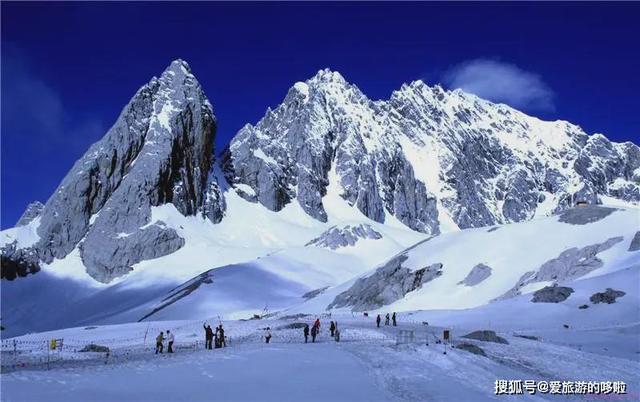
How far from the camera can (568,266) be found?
82.9 metres

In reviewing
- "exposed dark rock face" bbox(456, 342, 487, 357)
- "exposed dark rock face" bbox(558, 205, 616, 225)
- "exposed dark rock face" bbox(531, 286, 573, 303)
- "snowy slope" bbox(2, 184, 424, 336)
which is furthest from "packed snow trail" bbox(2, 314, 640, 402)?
"snowy slope" bbox(2, 184, 424, 336)

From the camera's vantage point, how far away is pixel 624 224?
3556 inches

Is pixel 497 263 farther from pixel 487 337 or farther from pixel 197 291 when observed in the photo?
pixel 197 291

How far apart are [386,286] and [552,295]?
33.9 m

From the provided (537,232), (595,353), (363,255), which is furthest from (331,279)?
(595,353)

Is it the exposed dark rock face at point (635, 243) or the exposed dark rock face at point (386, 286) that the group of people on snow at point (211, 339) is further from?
the exposed dark rock face at point (635, 243)

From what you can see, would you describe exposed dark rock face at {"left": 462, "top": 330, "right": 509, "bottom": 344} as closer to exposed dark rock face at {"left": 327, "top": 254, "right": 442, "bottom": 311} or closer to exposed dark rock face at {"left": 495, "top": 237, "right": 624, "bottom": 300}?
exposed dark rock face at {"left": 495, "top": 237, "right": 624, "bottom": 300}

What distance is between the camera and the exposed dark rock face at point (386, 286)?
95.0m

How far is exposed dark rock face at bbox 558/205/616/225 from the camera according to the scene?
97188 millimetres

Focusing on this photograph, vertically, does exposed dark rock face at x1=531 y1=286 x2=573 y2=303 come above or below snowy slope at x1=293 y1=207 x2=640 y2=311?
below

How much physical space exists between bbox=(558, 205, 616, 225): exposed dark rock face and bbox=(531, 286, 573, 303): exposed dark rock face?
32.6 metres

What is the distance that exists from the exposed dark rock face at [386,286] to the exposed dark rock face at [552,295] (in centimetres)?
2838

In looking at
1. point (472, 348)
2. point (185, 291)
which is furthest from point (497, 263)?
point (185, 291)

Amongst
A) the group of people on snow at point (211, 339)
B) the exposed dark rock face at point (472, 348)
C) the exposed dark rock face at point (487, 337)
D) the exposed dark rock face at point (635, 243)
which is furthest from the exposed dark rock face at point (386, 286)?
the group of people on snow at point (211, 339)
